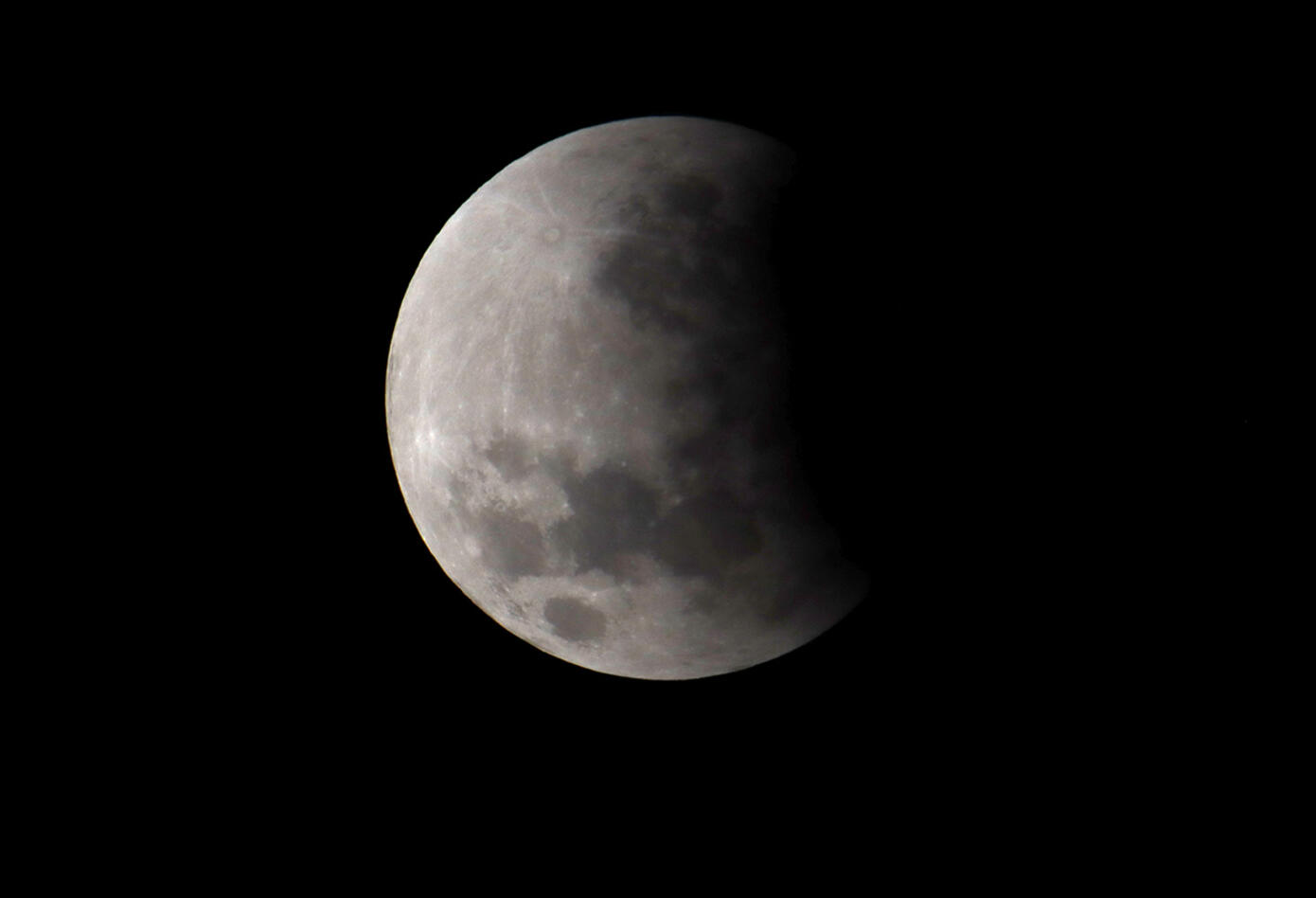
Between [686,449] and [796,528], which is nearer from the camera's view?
[686,449]

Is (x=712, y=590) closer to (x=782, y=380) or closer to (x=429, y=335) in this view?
(x=782, y=380)

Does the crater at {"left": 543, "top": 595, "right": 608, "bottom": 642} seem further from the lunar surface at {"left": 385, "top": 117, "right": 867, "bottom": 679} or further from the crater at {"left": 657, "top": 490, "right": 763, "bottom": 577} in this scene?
the crater at {"left": 657, "top": 490, "right": 763, "bottom": 577}

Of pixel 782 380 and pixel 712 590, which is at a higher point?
pixel 782 380

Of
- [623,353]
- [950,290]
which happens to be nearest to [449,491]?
[623,353]

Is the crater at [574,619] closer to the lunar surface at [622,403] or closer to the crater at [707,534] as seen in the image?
the lunar surface at [622,403]

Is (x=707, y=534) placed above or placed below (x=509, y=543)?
below

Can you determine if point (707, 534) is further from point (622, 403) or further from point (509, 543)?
point (509, 543)

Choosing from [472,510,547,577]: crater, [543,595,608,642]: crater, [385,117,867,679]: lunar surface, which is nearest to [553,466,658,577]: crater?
[385,117,867,679]: lunar surface

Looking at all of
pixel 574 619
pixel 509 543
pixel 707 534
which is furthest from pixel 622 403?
pixel 574 619
